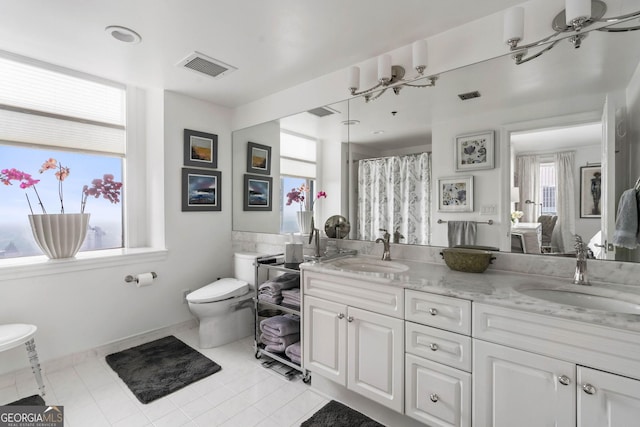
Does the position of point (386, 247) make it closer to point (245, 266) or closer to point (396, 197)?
point (396, 197)

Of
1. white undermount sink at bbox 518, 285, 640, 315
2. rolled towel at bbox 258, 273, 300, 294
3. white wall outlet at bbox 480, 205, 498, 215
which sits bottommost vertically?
rolled towel at bbox 258, 273, 300, 294

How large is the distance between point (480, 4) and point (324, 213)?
171 cm

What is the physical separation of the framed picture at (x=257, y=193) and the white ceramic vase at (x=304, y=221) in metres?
0.43

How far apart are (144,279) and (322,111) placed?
2.17m

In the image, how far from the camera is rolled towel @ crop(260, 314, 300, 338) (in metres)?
2.25

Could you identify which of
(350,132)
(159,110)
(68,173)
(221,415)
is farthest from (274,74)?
(221,415)

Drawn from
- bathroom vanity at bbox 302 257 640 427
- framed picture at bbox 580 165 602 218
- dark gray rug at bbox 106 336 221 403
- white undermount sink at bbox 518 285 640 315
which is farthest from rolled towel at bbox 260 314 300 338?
framed picture at bbox 580 165 602 218

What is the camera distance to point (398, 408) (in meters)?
1.53

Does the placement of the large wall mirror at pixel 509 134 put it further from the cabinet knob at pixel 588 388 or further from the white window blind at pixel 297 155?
the cabinet knob at pixel 588 388

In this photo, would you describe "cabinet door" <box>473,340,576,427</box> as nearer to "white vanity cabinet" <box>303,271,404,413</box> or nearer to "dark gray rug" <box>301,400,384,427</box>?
"white vanity cabinet" <box>303,271,404,413</box>

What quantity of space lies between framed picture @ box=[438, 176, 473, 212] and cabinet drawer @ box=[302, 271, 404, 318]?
0.74 meters

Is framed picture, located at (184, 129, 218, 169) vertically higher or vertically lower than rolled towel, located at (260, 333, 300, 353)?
higher

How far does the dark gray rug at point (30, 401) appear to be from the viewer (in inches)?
72.4

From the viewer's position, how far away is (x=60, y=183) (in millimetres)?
2451
